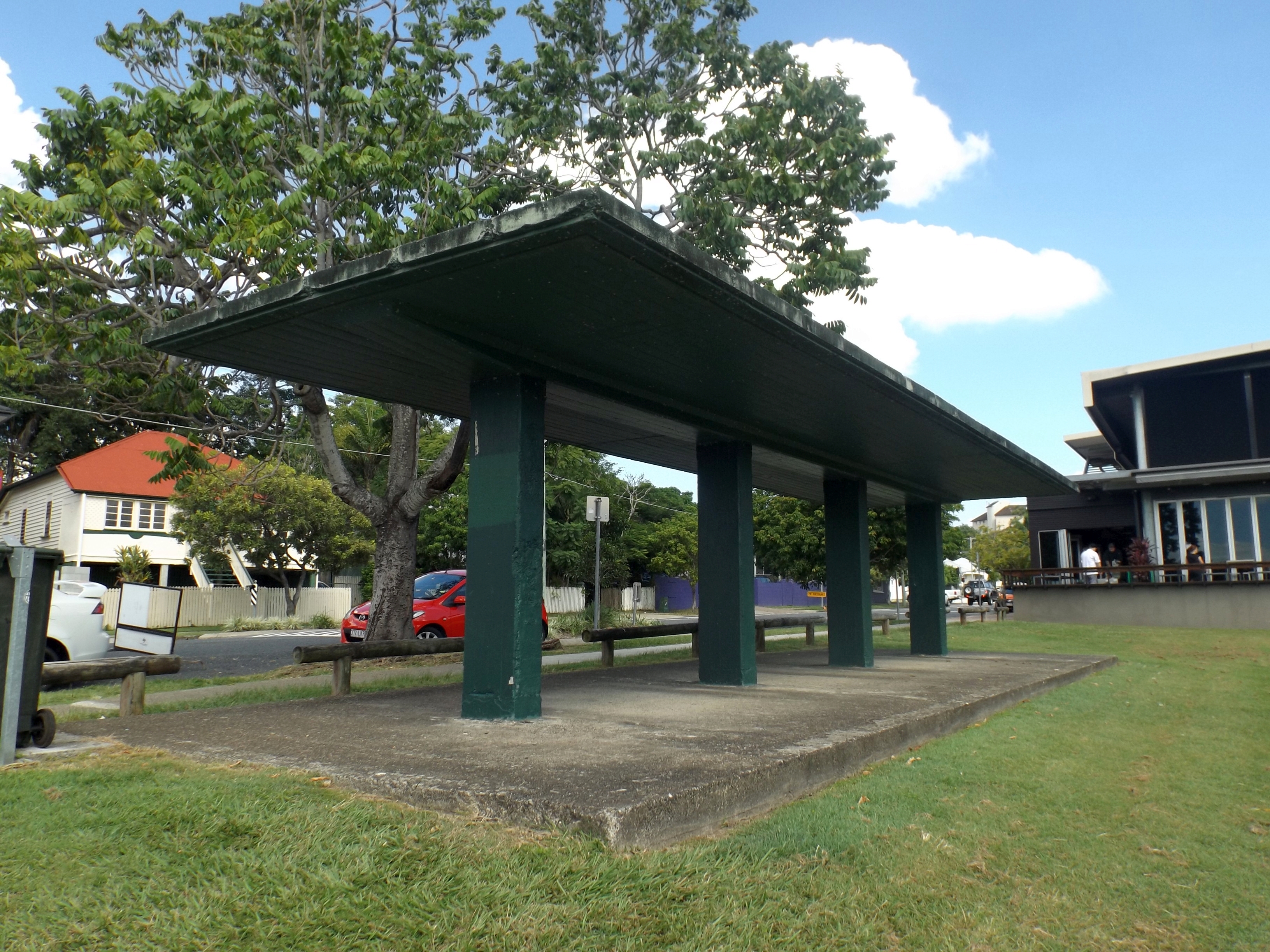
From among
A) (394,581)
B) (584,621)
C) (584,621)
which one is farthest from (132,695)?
(584,621)

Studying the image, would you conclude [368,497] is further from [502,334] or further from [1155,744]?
[1155,744]

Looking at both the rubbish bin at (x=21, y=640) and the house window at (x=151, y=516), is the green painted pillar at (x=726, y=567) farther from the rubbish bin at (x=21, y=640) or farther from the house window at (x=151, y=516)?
the house window at (x=151, y=516)

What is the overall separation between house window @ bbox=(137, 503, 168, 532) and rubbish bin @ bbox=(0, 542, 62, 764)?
3459 centimetres

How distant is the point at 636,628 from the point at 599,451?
3103mm

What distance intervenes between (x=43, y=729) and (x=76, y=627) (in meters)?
6.74

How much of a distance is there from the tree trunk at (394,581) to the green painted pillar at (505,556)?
24.6ft

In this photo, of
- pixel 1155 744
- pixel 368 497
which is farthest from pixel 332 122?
pixel 1155 744

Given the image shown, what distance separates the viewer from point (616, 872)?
11.4 feet

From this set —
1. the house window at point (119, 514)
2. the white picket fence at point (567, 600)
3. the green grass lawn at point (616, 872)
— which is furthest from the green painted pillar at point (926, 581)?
the house window at point (119, 514)

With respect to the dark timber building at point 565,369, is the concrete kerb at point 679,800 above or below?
below

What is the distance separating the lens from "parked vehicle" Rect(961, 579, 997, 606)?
4372 cm

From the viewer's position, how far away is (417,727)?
20.7 feet

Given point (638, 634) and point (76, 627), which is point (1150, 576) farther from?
point (76, 627)

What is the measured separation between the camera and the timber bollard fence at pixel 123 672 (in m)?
6.32
